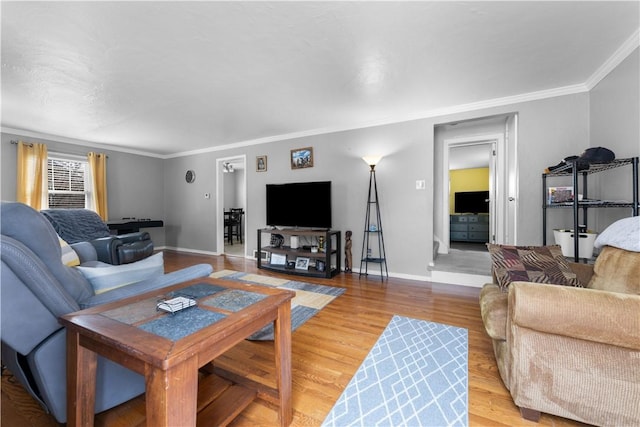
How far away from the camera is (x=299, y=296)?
2.96 meters

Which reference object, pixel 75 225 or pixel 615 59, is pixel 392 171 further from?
pixel 75 225

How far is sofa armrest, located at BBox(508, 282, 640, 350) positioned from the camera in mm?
1041

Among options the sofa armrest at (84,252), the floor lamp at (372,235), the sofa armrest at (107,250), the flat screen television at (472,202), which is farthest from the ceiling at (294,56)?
the flat screen television at (472,202)

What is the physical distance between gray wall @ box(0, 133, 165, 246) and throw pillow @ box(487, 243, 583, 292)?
6536 mm

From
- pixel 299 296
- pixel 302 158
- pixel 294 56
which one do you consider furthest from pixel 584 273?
pixel 302 158

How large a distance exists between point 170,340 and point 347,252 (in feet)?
10.9

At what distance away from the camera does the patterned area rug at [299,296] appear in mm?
2094

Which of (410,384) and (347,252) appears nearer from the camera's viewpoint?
(410,384)

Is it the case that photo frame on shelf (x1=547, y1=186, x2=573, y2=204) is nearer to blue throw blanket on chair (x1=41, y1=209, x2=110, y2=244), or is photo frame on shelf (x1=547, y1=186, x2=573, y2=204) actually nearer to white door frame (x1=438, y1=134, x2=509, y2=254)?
white door frame (x1=438, y1=134, x2=509, y2=254)

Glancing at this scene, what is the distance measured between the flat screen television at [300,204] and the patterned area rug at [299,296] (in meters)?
0.95

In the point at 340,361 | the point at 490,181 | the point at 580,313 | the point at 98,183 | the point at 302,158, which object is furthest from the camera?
the point at 98,183

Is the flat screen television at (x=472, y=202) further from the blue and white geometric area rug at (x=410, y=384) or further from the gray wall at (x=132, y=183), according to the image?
the gray wall at (x=132, y=183)

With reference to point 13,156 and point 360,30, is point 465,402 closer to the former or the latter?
point 360,30

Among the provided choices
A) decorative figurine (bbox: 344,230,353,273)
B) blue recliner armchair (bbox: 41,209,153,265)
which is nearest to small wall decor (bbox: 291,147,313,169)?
decorative figurine (bbox: 344,230,353,273)
